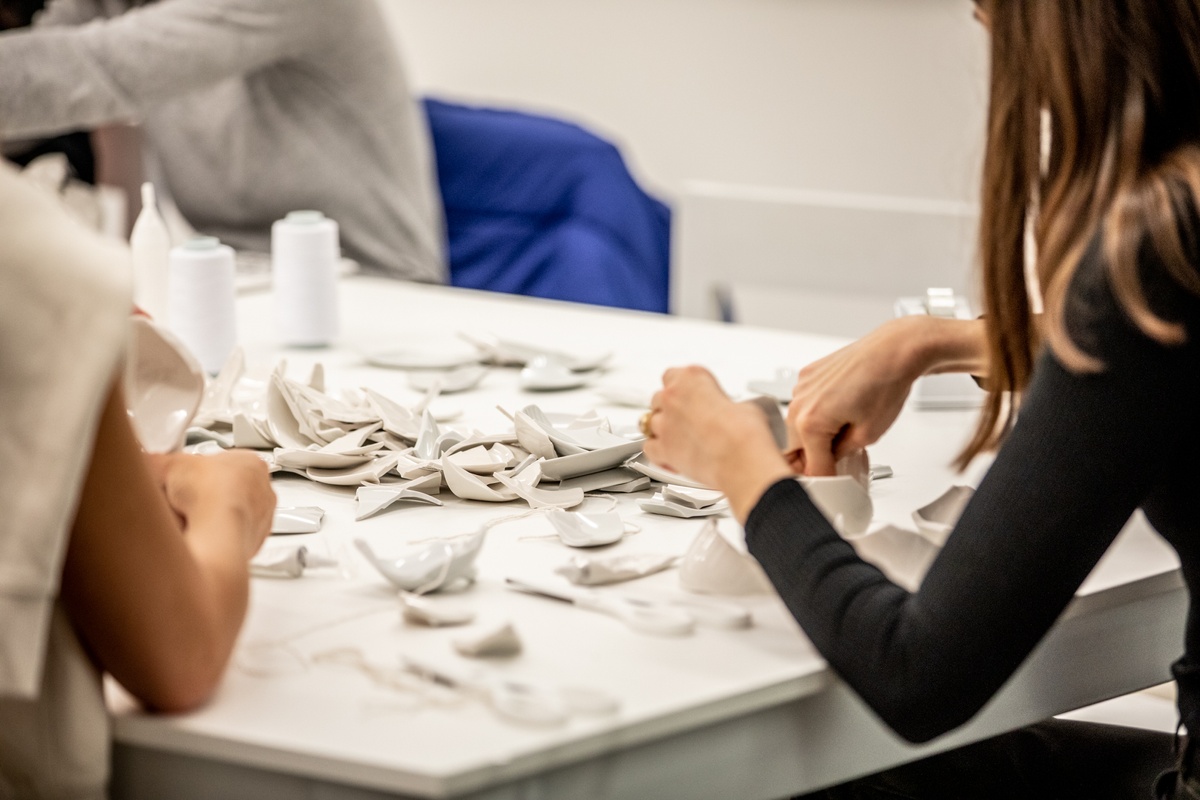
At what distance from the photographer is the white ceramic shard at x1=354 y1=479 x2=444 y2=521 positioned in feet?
3.38

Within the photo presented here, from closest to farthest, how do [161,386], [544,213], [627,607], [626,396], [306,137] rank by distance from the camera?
[627,607]
[161,386]
[626,396]
[306,137]
[544,213]

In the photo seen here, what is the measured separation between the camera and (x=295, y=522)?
3.28 feet

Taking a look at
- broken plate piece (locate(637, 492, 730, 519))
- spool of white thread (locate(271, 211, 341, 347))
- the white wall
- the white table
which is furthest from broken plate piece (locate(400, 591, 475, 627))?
the white wall

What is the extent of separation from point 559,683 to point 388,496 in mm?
333

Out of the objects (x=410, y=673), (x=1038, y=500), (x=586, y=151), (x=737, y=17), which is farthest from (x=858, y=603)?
(x=737, y=17)

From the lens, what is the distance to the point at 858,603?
79cm

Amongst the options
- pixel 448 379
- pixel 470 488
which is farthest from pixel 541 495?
pixel 448 379

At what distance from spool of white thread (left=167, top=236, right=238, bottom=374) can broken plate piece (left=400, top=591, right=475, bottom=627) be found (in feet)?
2.36

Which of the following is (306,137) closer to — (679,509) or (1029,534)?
(679,509)

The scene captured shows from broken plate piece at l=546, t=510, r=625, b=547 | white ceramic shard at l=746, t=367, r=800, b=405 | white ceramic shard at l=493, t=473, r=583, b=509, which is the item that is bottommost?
white ceramic shard at l=746, t=367, r=800, b=405

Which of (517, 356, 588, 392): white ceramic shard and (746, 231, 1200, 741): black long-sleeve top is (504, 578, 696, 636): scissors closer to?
(746, 231, 1200, 741): black long-sleeve top

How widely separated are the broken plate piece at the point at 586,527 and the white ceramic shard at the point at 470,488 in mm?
49

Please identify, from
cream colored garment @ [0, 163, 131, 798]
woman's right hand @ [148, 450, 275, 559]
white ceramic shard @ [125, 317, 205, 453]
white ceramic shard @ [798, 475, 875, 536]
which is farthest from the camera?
white ceramic shard @ [125, 317, 205, 453]

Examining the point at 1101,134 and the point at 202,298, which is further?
the point at 202,298
